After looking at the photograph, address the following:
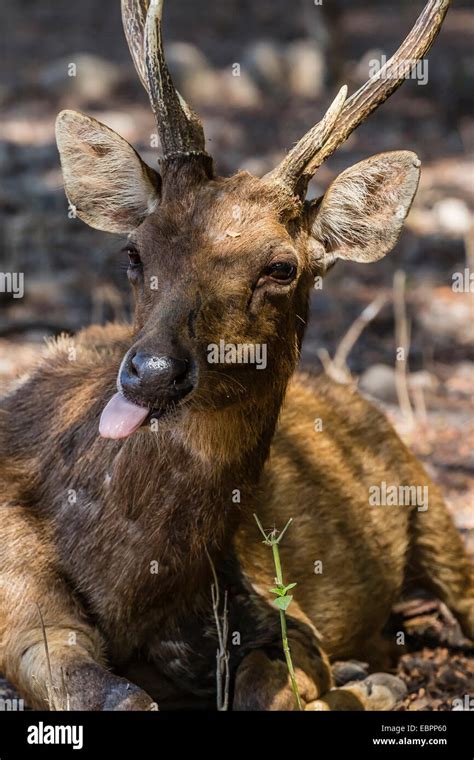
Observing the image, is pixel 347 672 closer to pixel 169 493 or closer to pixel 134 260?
pixel 169 493

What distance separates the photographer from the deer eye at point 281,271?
5195mm

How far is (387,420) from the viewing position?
25.2 ft

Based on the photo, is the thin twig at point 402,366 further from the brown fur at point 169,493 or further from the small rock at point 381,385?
the brown fur at point 169,493

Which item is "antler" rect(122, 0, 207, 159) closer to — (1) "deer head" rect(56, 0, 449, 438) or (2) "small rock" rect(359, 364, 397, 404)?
(1) "deer head" rect(56, 0, 449, 438)

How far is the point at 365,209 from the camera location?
5.75m

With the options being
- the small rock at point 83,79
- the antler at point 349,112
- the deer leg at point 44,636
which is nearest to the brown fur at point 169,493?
the deer leg at point 44,636

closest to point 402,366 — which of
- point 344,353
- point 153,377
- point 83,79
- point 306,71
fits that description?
point 344,353

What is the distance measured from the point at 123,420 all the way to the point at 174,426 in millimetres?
287

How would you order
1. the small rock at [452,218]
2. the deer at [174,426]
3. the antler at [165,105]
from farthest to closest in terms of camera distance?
the small rock at [452,218], the antler at [165,105], the deer at [174,426]

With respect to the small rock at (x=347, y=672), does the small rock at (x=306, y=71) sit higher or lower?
higher

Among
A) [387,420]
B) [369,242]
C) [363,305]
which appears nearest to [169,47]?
[363,305]

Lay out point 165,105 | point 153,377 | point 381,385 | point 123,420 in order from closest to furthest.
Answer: point 153,377 < point 123,420 < point 165,105 < point 381,385

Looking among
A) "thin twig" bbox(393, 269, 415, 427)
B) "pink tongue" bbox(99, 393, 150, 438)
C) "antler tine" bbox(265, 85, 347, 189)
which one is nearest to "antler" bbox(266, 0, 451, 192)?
"antler tine" bbox(265, 85, 347, 189)

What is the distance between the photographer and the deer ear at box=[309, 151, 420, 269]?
566cm
